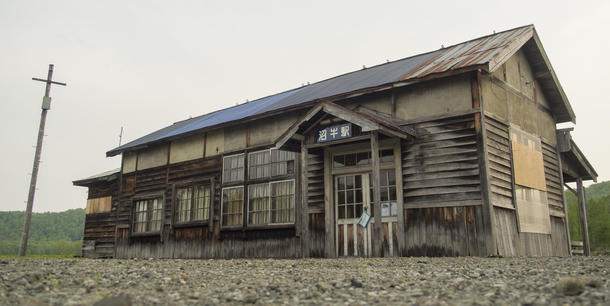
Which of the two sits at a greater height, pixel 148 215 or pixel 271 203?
pixel 271 203

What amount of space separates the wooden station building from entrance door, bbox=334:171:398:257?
3 centimetres

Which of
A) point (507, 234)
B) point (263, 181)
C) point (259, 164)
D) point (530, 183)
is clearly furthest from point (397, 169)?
point (259, 164)

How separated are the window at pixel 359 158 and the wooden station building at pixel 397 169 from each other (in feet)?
0.11

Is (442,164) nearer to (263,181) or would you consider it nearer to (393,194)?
(393,194)

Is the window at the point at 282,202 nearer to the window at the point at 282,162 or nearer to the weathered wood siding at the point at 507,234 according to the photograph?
the window at the point at 282,162

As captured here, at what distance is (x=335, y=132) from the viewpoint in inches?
375

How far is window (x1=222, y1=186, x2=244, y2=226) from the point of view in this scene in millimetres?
12719

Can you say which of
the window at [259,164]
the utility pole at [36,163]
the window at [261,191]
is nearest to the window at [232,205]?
the window at [261,191]

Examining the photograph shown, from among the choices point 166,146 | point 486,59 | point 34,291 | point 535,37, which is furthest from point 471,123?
point 166,146

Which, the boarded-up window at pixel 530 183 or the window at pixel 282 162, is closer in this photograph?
the boarded-up window at pixel 530 183

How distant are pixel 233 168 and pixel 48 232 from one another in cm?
7561

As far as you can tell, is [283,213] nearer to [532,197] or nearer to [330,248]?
[330,248]

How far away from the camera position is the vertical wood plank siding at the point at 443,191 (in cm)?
859

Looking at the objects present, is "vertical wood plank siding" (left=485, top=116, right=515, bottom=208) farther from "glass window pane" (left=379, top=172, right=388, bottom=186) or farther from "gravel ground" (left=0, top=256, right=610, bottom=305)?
"gravel ground" (left=0, top=256, right=610, bottom=305)
